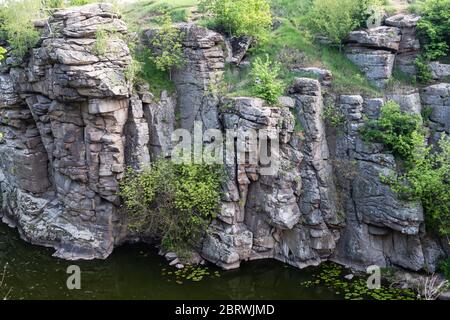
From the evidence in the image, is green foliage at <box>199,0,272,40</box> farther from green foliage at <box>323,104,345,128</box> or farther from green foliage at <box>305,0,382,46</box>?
green foliage at <box>323,104,345,128</box>

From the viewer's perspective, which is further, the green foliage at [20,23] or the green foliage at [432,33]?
the green foliage at [432,33]

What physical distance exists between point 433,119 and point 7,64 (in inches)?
874

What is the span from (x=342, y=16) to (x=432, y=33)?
4.66 meters

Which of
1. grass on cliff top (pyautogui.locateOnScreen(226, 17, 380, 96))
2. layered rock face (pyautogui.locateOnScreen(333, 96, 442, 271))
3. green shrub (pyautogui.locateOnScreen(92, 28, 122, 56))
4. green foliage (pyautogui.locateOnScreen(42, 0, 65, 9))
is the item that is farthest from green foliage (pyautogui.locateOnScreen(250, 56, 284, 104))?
green foliage (pyautogui.locateOnScreen(42, 0, 65, 9))

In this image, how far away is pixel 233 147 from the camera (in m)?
21.1

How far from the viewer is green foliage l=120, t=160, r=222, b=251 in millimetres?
20922

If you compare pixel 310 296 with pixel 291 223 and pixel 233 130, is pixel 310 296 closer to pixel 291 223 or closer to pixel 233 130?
pixel 291 223

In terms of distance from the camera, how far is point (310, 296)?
62.3 feet

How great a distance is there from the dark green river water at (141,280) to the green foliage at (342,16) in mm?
12770

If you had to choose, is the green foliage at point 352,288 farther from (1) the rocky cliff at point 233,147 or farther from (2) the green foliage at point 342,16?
(2) the green foliage at point 342,16

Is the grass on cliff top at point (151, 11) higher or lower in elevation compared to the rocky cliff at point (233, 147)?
higher

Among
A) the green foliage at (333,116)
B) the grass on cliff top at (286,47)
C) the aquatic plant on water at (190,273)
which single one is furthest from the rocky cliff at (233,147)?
the grass on cliff top at (286,47)

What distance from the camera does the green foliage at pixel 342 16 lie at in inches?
957

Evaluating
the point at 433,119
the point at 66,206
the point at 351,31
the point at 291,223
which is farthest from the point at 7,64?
the point at 433,119
